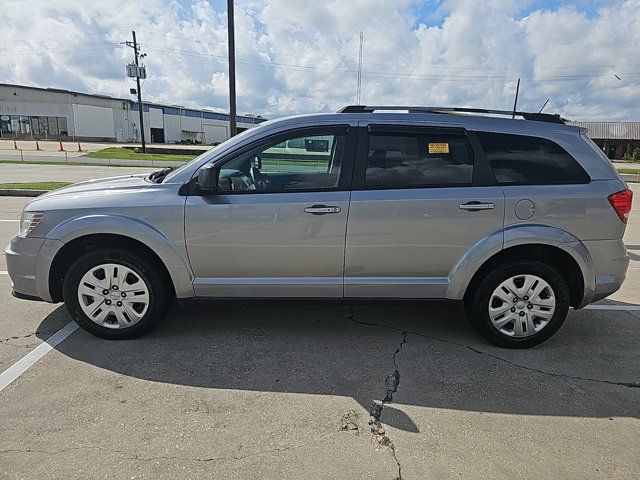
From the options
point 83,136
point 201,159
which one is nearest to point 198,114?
point 83,136

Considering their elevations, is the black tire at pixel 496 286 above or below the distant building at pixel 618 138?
below

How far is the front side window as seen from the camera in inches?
134

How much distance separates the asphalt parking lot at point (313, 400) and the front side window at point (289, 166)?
1027 millimetres

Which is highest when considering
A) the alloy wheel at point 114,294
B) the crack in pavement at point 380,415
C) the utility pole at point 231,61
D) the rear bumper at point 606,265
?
the utility pole at point 231,61

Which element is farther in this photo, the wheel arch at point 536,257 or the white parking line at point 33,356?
the wheel arch at point 536,257

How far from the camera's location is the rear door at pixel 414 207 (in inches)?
131

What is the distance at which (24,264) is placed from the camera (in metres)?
3.50

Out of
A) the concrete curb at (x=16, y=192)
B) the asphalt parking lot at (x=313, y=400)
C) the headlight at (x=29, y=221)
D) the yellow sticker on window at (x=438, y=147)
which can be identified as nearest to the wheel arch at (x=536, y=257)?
the asphalt parking lot at (x=313, y=400)

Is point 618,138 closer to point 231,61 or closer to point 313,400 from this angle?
point 231,61

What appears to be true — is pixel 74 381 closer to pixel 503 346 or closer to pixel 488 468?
pixel 488 468

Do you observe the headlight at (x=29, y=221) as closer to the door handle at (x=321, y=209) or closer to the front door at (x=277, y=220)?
the front door at (x=277, y=220)

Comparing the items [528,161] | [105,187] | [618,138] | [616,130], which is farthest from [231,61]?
[616,130]

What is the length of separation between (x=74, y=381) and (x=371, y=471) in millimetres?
2136

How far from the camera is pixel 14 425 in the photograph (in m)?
2.53
